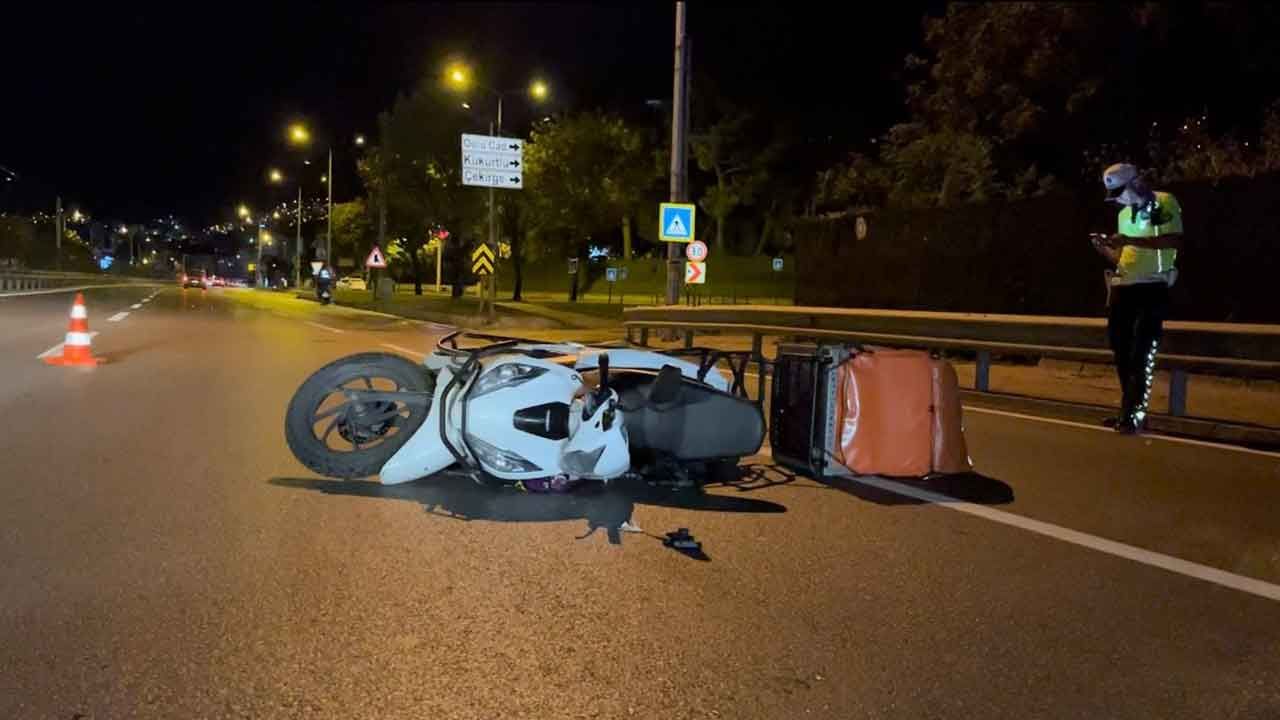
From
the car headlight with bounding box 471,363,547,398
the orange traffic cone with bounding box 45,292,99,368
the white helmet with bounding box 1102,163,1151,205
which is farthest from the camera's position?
the orange traffic cone with bounding box 45,292,99,368

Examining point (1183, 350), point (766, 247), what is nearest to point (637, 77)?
point (766, 247)

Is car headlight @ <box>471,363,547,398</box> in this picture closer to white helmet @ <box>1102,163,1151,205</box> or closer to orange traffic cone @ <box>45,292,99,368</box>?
white helmet @ <box>1102,163,1151,205</box>

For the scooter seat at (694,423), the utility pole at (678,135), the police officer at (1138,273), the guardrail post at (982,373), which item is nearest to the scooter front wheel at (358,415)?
the scooter seat at (694,423)

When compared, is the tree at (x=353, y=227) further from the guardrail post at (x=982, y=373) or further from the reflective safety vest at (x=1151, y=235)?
the reflective safety vest at (x=1151, y=235)

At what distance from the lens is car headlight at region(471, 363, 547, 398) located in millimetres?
6152

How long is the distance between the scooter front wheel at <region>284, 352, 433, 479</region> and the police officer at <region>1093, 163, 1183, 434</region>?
597cm

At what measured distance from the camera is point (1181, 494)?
7121 mm

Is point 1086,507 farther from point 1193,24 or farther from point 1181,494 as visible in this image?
point 1193,24

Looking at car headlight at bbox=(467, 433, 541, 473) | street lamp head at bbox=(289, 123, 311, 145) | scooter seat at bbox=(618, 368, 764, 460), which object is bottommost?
car headlight at bbox=(467, 433, 541, 473)

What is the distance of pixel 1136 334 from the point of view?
9.38m

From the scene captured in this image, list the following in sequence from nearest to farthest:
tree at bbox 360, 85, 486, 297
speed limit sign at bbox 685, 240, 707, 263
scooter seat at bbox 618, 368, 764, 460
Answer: scooter seat at bbox 618, 368, 764, 460 → speed limit sign at bbox 685, 240, 707, 263 → tree at bbox 360, 85, 486, 297

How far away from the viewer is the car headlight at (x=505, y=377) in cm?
615

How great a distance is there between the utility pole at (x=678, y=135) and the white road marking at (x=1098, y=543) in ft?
50.6

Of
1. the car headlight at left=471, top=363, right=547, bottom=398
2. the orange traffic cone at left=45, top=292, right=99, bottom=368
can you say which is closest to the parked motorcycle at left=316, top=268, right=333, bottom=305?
the orange traffic cone at left=45, top=292, right=99, bottom=368
